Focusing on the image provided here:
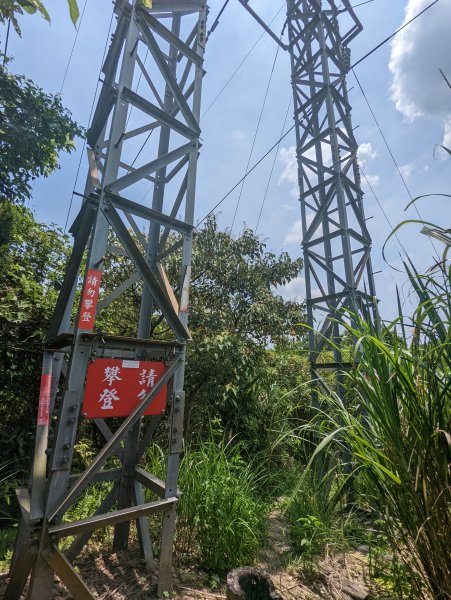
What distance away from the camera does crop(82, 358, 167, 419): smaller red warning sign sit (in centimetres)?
216

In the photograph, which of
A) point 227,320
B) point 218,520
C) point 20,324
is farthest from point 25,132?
point 218,520

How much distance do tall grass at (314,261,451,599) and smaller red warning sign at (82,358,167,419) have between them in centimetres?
157

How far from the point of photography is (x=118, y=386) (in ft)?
7.48

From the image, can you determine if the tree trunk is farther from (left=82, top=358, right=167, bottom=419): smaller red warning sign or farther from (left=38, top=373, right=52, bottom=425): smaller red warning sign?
(left=38, top=373, right=52, bottom=425): smaller red warning sign

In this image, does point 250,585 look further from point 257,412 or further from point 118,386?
point 257,412

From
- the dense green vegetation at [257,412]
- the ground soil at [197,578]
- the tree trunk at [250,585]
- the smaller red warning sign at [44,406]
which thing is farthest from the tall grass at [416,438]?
the smaller red warning sign at [44,406]

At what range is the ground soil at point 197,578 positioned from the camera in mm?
2207

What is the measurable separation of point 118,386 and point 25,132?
4.61m

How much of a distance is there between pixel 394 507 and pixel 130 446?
7.26 ft

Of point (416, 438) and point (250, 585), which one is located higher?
point (416, 438)

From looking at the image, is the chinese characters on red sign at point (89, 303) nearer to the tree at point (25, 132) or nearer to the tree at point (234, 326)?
the tree at point (234, 326)

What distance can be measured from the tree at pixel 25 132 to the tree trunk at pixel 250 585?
18.4 ft

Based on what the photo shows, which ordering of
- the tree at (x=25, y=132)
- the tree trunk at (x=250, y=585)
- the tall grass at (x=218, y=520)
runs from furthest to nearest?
the tree at (x=25, y=132) < the tall grass at (x=218, y=520) < the tree trunk at (x=250, y=585)

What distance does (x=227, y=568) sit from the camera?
2.47m
